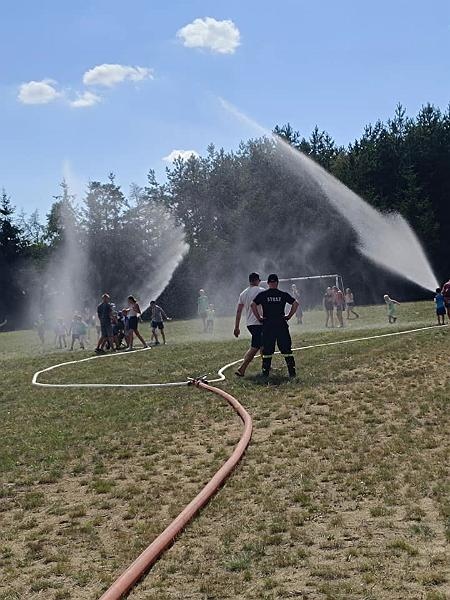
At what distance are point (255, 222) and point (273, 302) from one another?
4872 cm

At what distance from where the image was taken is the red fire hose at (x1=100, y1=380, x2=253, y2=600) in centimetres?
405

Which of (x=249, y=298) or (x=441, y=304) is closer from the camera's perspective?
(x=249, y=298)

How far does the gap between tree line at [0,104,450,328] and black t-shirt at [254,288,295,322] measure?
40.8 metres

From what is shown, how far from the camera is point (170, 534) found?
16.0 feet

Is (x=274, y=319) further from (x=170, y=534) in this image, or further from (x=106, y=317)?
(x=106, y=317)

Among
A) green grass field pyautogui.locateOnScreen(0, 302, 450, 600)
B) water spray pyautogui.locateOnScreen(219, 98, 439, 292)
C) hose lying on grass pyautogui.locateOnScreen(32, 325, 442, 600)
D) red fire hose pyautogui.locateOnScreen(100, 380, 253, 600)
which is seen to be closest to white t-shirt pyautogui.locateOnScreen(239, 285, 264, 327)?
green grass field pyautogui.locateOnScreen(0, 302, 450, 600)

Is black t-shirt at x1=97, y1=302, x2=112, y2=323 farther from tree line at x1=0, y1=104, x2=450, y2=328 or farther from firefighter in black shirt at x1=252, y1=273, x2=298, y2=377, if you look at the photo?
tree line at x1=0, y1=104, x2=450, y2=328

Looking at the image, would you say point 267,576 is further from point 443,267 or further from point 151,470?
point 443,267

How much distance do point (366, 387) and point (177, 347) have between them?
11183 mm

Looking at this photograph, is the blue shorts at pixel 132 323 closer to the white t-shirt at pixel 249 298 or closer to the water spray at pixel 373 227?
the white t-shirt at pixel 249 298

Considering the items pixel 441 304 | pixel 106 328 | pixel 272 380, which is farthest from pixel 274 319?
pixel 441 304

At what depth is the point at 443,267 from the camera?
177 feet


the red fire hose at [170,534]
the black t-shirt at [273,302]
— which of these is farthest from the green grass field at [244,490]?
the black t-shirt at [273,302]

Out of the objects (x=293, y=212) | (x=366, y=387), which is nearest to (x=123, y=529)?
(x=366, y=387)
